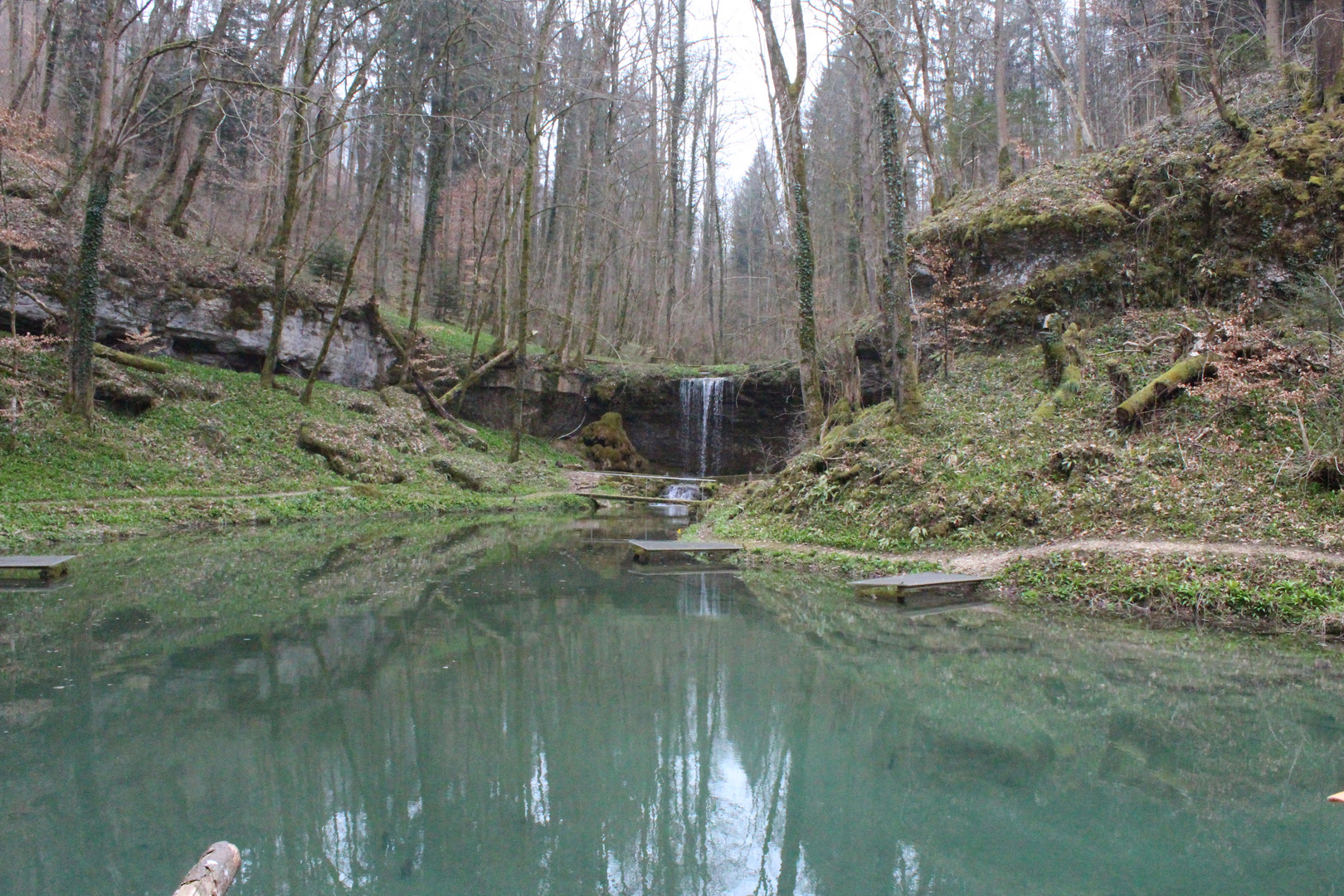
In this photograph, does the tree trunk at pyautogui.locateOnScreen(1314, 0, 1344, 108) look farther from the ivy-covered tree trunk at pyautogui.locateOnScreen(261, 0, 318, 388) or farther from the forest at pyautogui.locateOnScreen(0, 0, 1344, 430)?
the ivy-covered tree trunk at pyautogui.locateOnScreen(261, 0, 318, 388)

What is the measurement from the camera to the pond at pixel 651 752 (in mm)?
3305

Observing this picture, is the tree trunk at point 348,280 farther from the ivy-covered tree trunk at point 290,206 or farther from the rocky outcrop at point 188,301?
the rocky outcrop at point 188,301

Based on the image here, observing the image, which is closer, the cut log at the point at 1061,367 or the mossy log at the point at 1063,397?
the mossy log at the point at 1063,397

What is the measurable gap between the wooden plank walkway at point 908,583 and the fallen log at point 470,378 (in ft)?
59.6

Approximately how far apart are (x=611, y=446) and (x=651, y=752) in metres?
23.0

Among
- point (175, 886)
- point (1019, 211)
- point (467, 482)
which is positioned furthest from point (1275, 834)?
point (467, 482)

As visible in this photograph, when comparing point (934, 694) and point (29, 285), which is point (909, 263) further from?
A: point (29, 285)

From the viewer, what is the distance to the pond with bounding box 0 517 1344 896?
330 cm

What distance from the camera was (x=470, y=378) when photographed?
2488 centimetres

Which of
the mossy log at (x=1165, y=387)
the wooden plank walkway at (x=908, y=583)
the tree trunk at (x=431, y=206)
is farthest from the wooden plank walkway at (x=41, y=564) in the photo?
the tree trunk at (x=431, y=206)

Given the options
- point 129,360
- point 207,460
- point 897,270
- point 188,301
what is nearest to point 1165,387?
point 897,270

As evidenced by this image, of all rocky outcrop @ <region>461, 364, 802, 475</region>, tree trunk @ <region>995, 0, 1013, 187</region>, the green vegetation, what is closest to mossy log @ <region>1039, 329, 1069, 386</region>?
the green vegetation

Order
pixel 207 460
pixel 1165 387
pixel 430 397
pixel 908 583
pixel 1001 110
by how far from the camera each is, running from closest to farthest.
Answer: pixel 908 583 → pixel 1165 387 → pixel 207 460 → pixel 1001 110 → pixel 430 397

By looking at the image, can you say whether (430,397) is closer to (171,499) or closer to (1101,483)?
(171,499)
